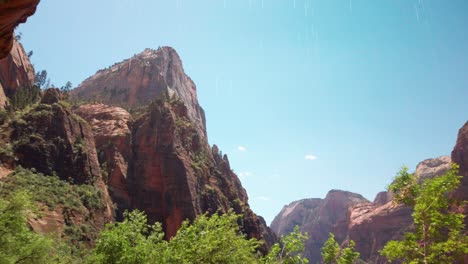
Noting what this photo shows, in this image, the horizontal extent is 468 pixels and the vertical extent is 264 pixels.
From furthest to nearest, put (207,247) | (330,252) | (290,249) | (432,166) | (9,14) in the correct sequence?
1. (432,166)
2. (207,247)
3. (330,252)
4. (290,249)
5. (9,14)

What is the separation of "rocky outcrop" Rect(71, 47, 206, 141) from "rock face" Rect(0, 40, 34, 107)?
1004 inches

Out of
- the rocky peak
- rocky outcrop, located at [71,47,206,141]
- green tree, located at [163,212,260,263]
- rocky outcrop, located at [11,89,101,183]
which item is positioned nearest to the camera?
green tree, located at [163,212,260,263]

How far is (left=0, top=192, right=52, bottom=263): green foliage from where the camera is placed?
805 inches

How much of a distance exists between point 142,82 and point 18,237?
371 ft

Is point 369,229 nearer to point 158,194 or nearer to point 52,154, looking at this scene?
point 158,194

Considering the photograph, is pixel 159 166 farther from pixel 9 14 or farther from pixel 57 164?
pixel 9 14

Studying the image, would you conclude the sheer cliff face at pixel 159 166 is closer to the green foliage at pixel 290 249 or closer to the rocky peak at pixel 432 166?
the green foliage at pixel 290 249

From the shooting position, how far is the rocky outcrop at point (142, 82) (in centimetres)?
12512

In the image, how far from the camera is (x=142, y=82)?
130125mm

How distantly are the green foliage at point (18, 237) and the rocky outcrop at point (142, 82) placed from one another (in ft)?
301

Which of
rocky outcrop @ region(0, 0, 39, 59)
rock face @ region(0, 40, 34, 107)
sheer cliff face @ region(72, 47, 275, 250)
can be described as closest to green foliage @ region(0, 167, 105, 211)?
sheer cliff face @ region(72, 47, 275, 250)

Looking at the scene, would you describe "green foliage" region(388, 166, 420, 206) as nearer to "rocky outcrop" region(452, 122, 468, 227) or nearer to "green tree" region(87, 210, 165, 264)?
"green tree" region(87, 210, 165, 264)

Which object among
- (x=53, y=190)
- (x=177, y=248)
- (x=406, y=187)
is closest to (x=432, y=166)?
(x=53, y=190)

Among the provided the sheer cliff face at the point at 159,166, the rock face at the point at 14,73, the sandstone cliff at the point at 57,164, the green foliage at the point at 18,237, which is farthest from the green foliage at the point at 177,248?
the rock face at the point at 14,73
